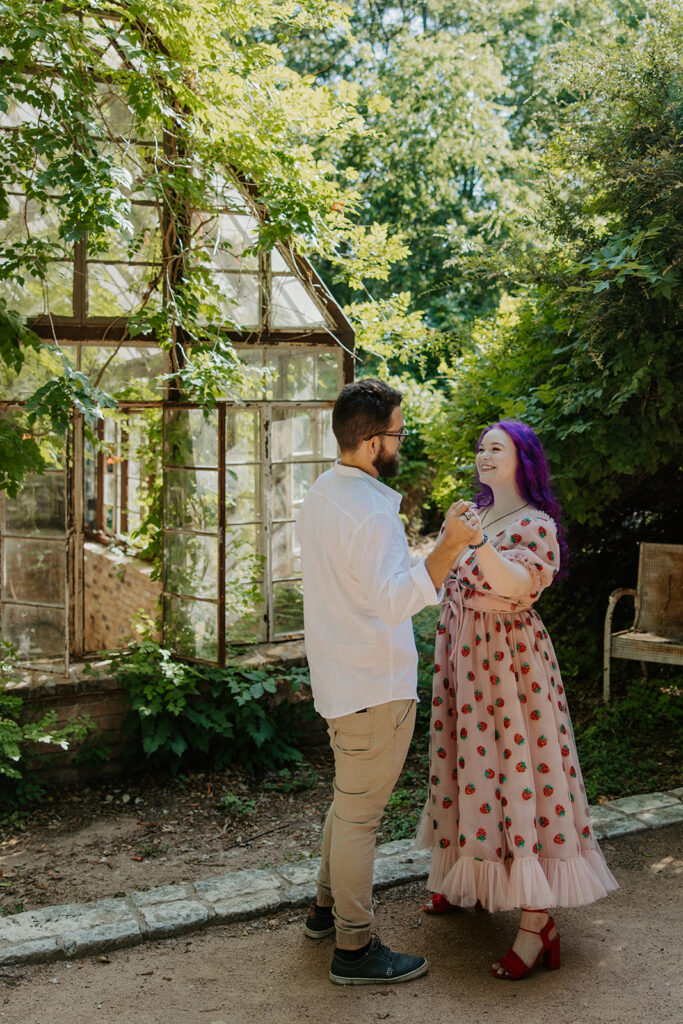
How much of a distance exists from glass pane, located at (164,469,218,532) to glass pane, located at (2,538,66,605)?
0.69 metres

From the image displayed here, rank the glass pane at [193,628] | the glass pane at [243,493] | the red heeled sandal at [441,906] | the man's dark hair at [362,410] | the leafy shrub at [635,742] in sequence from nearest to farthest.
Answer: the man's dark hair at [362,410]
the red heeled sandal at [441,906]
the leafy shrub at [635,742]
the glass pane at [193,628]
the glass pane at [243,493]

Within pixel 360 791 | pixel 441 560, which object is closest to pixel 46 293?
pixel 441 560

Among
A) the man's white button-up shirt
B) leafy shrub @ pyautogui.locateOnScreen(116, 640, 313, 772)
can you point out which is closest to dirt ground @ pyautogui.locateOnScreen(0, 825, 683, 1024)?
the man's white button-up shirt

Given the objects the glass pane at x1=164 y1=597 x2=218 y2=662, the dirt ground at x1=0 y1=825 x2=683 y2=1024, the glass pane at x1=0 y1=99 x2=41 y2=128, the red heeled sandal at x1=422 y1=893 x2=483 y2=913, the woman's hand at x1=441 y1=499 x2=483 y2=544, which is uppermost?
the glass pane at x1=0 y1=99 x2=41 y2=128

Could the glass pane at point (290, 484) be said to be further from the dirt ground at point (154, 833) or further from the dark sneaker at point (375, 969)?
the dark sneaker at point (375, 969)

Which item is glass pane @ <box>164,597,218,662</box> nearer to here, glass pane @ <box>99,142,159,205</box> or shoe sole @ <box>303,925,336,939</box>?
shoe sole @ <box>303,925,336,939</box>

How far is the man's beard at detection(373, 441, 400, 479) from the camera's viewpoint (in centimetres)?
279

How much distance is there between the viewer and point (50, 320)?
500 cm

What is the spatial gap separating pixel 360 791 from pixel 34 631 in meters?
3.05

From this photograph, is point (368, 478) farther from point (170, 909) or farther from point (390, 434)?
point (170, 909)

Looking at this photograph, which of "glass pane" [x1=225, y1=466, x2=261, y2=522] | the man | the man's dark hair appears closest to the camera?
the man

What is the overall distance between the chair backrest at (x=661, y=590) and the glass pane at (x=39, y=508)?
3.60 metres

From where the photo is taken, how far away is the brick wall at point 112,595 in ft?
23.9

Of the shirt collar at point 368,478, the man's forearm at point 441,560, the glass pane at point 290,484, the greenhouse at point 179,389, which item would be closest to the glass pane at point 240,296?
the greenhouse at point 179,389
